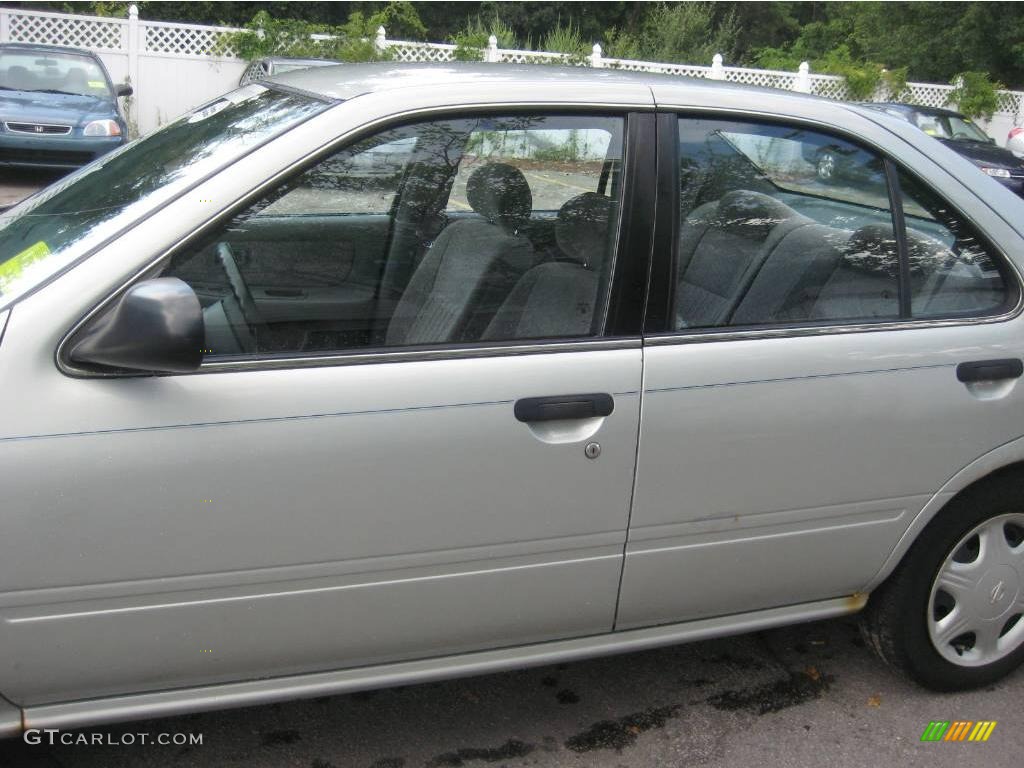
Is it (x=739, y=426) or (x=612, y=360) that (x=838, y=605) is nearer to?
(x=739, y=426)

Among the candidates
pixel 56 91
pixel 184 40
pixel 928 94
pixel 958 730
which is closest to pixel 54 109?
pixel 56 91

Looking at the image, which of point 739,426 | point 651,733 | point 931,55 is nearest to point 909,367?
point 739,426

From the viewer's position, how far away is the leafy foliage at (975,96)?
24984mm

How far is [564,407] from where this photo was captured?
2.35m

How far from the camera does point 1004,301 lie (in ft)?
9.39

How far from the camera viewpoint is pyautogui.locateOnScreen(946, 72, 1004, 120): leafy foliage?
24984 mm

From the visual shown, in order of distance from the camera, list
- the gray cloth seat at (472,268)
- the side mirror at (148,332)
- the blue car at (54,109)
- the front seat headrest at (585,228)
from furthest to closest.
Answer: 1. the blue car at (54,109)
2. the front seat headrest at (585,228)
3. the gray cloth seat at (472,268)
4. the side mirror at (148,332)

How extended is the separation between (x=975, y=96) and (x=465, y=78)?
25.9 meters

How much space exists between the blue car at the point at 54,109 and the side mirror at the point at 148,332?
408 inches

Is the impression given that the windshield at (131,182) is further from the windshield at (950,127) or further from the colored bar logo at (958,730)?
the windshield at (950,127)

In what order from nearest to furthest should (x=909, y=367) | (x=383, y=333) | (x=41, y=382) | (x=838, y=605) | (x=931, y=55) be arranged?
(x=41, y=382) → (x=383, y=333) → (x=909, y=367) → (x=838, y=605) → (x=931, y=55)

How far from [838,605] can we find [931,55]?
103ft

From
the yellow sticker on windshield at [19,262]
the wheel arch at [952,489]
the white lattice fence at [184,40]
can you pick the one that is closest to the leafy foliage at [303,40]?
the white lattice fence at [184,40]

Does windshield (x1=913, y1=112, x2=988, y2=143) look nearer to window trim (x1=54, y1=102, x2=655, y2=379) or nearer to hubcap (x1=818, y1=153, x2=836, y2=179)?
hubcap (x1=818, y1=153, x2=836, y2=179)
